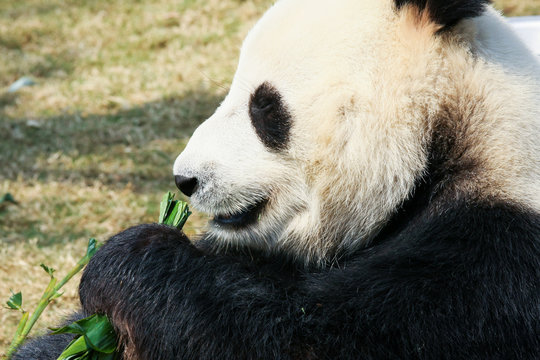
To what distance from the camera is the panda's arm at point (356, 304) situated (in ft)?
8.21

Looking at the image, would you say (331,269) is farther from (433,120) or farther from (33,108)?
(33,108)

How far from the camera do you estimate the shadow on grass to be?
645cm

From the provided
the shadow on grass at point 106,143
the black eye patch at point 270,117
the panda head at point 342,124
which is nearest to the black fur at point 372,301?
the panda head at point 342,124

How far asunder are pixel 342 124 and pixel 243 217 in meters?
0.57

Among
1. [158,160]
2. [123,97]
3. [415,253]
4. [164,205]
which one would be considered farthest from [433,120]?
[123,97]

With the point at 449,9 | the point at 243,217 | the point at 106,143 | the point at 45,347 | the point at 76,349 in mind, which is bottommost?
the point at 106,143

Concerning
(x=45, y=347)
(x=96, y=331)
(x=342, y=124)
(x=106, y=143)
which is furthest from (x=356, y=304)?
(x=106, y=143)

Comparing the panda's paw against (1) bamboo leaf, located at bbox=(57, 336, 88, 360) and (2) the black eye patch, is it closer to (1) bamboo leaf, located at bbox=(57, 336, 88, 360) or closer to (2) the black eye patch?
(1) bamboo leaf, located at bbox=(57, 336, 88, 360)

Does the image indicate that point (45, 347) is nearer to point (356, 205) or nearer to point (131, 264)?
point (131, 264)

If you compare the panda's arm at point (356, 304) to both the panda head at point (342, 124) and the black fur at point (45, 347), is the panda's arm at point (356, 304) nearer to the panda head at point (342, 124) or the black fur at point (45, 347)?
the panda head at point (342, 124)

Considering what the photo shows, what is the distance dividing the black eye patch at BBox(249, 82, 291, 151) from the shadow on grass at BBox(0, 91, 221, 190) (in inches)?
132

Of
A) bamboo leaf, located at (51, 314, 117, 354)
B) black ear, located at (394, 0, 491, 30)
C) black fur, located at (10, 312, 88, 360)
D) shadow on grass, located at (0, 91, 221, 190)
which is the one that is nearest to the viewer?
black ear, located at (394, 0, 491, 30)

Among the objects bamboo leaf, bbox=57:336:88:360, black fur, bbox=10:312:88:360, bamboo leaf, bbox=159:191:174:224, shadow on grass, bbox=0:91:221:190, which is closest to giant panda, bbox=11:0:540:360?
bamboo leaf, bbox=57:336:88:360

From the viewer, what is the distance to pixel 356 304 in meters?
2.55
